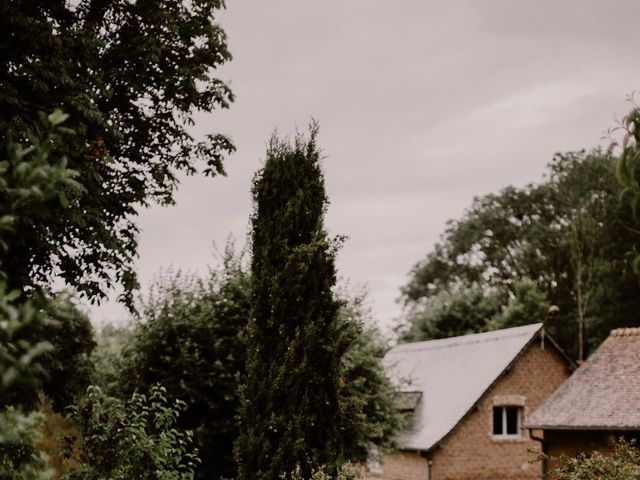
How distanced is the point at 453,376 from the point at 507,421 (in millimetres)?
2608

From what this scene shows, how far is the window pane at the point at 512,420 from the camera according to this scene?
23688 millimetres

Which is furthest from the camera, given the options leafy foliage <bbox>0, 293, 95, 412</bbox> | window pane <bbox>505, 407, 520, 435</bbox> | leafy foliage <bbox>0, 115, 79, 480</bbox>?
window pane <bbox>505, 407, 520, 435</bbox>

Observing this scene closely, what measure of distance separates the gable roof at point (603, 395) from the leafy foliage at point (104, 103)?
38.7 ft

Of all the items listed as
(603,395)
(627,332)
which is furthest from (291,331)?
(627,332)

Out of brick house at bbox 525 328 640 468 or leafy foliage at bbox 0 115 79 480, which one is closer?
leafy foliage at bbox 0 115 79 480

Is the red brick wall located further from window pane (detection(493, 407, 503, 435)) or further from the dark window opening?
window pane (detection(493, 407, 503, 435))

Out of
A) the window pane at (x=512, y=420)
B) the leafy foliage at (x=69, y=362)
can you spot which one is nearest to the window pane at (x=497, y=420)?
the window pane at (x=512, y=420)

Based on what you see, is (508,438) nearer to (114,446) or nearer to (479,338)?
(479,338)

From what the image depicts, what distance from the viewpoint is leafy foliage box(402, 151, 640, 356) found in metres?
33.8

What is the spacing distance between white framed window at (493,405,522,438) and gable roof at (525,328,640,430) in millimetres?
4898

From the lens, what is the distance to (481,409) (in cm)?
2273

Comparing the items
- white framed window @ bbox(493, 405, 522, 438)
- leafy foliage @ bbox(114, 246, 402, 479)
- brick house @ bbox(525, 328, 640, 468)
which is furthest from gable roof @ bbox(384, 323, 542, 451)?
leafy foliage @ bbox(114, 246, 402, 479)

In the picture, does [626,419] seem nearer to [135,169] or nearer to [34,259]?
[135,169]

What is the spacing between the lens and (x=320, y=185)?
11281 mm
